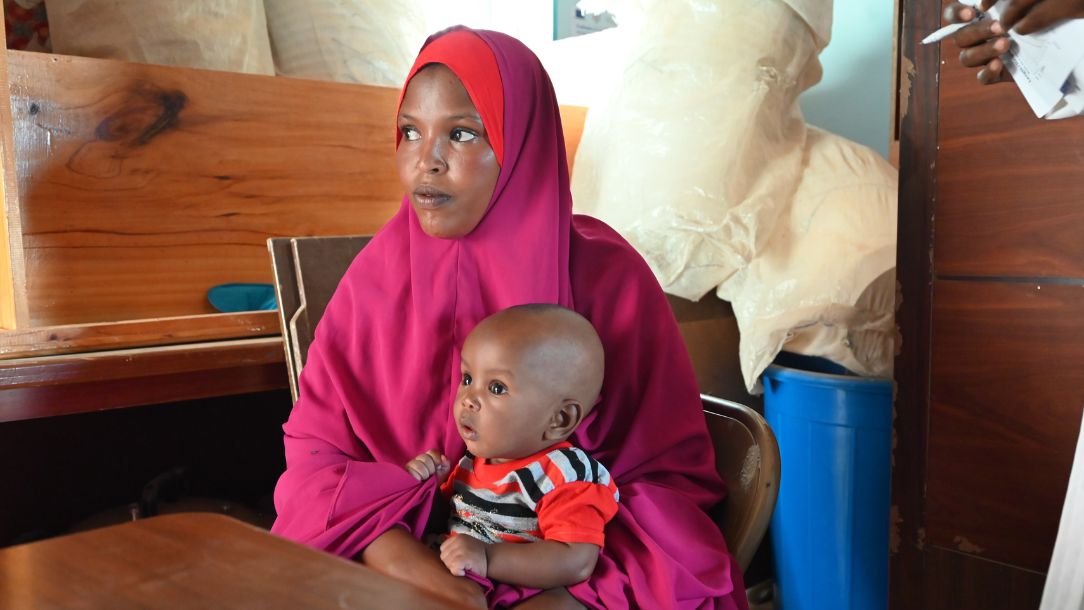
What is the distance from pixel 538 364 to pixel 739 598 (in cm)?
40

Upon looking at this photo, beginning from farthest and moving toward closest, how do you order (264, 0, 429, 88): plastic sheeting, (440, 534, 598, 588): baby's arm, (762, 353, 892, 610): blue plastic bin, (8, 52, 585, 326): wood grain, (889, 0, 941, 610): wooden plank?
(264, 0, 429, 88): plastic sheeting
(762, 353, 892, 610): blue plastic bin
(8, 52, 585, 326): wood grain
(889, 0, 941, 610): wooden plank
(440, 534, 598, 588): baby's arm

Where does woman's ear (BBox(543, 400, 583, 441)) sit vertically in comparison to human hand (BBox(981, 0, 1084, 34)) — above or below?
below

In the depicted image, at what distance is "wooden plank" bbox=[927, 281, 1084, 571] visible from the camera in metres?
1.46

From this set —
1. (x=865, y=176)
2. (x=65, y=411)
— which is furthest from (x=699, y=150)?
(x=65, y=411)

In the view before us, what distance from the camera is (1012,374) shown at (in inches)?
60.1

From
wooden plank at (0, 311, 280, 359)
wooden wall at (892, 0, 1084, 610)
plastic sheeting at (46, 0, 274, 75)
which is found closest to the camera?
wooden wall at (892, 0, 1084, 610)

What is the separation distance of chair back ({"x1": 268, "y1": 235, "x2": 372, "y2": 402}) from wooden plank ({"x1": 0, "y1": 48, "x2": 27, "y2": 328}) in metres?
0.45

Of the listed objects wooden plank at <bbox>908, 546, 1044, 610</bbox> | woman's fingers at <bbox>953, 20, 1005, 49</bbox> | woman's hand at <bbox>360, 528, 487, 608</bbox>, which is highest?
woman's fingers at <bbox>953, 20, 1005, 49</bbox>

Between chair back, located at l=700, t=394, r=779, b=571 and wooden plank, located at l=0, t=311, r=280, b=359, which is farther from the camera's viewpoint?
wooden plank, located at l=0, t=311, r=280, b=359

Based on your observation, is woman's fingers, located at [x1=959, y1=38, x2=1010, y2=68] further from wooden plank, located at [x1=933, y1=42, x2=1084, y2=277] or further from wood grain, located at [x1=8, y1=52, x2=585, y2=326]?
wood grain, located at [x1=8, y1=52, x2=585, y2=326]

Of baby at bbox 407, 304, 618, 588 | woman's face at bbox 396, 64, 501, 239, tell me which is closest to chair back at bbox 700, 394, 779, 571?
baby at bbox 407, 304, 618, 588

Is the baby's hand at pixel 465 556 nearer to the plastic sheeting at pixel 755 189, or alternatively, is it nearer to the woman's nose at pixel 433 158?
the woman's nose at pixel 433 158

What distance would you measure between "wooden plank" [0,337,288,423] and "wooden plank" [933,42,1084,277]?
1306mm

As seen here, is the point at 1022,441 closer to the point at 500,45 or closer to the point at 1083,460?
the point at 1083,460
